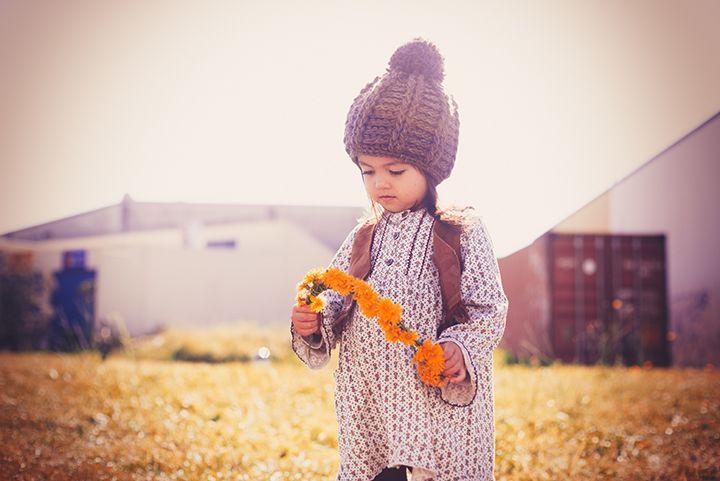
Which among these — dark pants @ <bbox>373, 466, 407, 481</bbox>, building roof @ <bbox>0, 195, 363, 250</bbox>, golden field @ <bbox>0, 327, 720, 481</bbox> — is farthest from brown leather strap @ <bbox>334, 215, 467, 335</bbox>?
building roof @ <bbox>0, 195, 363, 250</bbox>

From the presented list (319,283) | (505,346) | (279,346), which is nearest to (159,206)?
(279,346)

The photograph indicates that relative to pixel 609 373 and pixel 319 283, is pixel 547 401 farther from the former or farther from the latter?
pixel 319 283

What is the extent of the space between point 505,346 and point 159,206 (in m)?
9.82

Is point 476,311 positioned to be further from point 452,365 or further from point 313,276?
point 313,276

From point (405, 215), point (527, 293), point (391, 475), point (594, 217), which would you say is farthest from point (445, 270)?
point (594, 217)

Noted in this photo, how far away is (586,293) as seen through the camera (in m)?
11.1

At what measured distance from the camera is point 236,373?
25.3ft

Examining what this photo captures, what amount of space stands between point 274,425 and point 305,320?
291 cm

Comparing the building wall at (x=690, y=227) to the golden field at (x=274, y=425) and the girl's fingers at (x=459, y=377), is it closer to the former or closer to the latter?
the golden field at (x=274, y=425)

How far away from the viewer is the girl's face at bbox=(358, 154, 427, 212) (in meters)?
2.23

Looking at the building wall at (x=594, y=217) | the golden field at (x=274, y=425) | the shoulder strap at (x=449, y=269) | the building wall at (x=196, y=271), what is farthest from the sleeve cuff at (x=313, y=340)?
the building wall at (x=196, y=271)

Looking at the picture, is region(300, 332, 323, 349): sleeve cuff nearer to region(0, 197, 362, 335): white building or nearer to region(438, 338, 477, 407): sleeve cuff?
region(438, 338, 477, 407): sleeve cuff

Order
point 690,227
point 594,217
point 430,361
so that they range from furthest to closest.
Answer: point 594,217
point 690,227
point 430,361

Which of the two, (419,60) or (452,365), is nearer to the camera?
(452,365)
